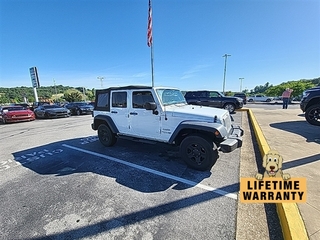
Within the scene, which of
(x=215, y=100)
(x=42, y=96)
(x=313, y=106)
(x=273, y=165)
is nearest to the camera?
(x=273, y=165)

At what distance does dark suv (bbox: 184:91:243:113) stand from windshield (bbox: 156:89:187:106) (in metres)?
8.38

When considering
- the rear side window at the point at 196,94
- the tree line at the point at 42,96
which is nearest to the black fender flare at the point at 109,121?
the rear side window at the point at 196,94

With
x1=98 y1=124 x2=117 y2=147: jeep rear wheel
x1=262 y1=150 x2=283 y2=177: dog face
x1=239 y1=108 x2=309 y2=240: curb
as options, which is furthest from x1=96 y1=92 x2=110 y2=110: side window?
x1=239 y1=108 x2=309 y2=240: curb

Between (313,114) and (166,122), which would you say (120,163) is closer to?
(166,122)

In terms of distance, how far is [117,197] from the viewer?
2893 millimetres

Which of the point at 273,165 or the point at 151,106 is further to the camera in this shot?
the point at 151,106

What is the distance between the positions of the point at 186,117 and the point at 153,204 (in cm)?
193

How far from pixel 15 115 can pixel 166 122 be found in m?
14.0

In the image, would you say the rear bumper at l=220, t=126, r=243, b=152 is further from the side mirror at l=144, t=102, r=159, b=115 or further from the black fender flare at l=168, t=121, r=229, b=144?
the side mirror at l=144, t=102, r=159, b=115

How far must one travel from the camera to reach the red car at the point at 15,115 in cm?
1265

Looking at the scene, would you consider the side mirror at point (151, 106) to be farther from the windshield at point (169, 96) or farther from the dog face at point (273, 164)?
the dog face at point (273, 164)

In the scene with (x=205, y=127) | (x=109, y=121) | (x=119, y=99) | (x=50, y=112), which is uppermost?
(x=119, y=99)

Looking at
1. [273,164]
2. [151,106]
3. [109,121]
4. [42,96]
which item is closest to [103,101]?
[109,121]

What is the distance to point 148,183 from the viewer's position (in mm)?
3295
